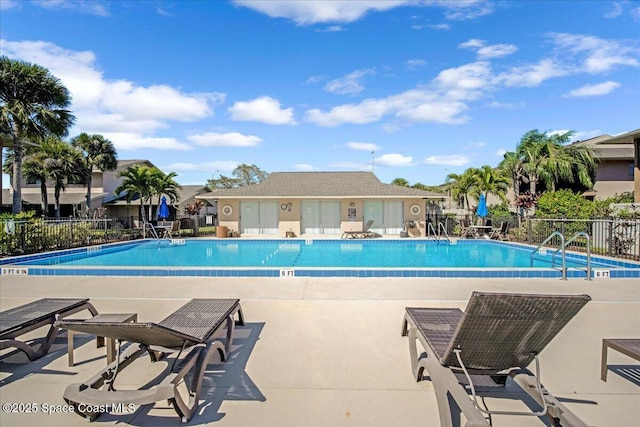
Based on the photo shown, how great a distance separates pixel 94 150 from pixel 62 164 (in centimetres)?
288

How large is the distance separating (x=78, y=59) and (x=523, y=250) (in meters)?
20.7

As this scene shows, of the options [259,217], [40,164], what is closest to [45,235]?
[259,217]

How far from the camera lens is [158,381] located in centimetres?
343

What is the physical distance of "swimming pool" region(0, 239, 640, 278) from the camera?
29.0 ft

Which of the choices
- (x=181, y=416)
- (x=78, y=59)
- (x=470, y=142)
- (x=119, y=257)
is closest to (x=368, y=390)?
(x=181, y=416)

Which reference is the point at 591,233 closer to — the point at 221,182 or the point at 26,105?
the point at 26,105

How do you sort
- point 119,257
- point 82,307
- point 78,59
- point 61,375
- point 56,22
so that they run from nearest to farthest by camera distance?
point 61,375 → point 82,307 → point 56,22 → point 119,257 → point 78,59

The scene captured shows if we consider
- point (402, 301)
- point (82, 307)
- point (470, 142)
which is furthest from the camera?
point (470, 142)

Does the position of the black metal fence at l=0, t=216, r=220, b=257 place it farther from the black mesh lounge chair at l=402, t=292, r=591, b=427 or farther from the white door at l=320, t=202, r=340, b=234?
the black mesh lounge chair at l=402, t=292, r=591, b=427

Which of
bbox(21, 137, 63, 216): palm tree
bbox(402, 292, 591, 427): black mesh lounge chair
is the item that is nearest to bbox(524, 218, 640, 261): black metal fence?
bbox(402, 292, 591, 427): black mesh lounge chair

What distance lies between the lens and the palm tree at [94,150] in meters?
30.0

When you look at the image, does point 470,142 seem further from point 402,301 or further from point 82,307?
point 82,307

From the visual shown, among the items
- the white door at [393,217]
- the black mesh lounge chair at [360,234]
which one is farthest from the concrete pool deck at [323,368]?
the white door at [393,217]

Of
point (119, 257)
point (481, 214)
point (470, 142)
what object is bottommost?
point (119, 257)
